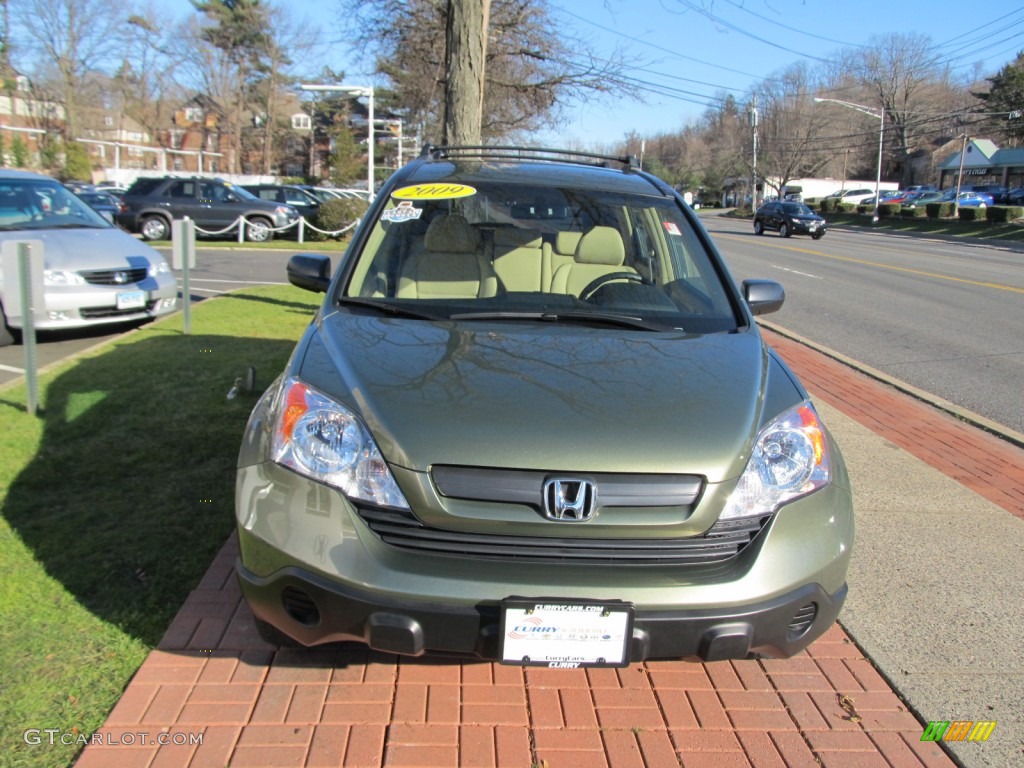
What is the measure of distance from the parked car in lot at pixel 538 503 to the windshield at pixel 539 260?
491 mm

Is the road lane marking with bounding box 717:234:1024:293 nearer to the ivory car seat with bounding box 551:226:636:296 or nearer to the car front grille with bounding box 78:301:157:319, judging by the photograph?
the ivory car seat with bounding box 551:226:636:296

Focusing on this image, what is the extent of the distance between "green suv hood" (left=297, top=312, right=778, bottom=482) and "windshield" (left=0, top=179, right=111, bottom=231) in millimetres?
6515

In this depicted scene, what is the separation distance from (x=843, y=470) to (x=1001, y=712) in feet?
3.33

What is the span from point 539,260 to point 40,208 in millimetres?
6622

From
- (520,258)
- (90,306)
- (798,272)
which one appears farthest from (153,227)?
(520,258)

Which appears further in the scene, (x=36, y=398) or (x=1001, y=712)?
(x=36, y=398)

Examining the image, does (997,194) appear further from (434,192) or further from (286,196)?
(434,192)

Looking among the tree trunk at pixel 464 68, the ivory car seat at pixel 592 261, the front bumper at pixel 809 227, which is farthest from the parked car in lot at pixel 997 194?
the ivory car seat at pixel 592 261

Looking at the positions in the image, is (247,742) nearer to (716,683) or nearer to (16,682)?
(16,682)

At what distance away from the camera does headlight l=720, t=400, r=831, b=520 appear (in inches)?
97.1

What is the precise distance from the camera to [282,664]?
2.87 metres

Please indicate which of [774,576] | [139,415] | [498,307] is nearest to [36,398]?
[139,415]

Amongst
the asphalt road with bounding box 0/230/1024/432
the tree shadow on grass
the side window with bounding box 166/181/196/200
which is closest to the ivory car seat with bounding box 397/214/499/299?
the tree shadow on grass

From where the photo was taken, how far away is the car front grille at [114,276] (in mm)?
7750
